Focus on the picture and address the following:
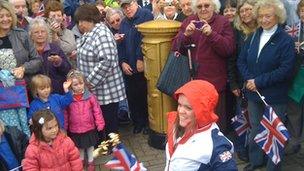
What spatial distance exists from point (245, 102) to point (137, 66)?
161 cm

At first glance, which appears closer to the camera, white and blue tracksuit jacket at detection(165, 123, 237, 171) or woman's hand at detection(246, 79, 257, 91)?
white and blue tracksuit jacket at detection(165, 123, 237, 171)

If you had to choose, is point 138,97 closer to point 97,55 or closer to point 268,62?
point 97,55

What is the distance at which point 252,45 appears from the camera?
4855 mm

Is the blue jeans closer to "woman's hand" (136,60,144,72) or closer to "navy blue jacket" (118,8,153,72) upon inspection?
"woman's hand" (136,60,144,72)

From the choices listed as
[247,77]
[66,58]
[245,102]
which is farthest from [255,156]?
[66,58]

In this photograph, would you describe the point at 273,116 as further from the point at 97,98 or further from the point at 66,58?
the point at 66,58

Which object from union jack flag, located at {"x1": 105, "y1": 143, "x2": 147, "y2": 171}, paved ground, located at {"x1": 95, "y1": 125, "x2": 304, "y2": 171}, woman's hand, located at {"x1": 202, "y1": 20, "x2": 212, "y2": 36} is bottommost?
paved ground, located at {"x1": 95, "y1": 125, "x2": 304, "y2": 171}

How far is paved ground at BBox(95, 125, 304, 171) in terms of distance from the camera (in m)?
5.39

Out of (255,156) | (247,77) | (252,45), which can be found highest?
(252,45)

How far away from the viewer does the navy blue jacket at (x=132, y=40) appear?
20.2 feet

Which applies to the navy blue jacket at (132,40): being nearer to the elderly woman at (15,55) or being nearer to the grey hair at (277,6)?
the elderly woman at (15,55)

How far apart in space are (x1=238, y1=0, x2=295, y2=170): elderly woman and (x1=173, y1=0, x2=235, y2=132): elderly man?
0.80 feet

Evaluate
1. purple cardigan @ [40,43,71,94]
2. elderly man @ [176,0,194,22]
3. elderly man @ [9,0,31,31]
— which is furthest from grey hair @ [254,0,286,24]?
elderly man @ [9,0,31,31]

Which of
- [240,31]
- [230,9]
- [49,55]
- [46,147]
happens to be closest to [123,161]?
[46,147]
